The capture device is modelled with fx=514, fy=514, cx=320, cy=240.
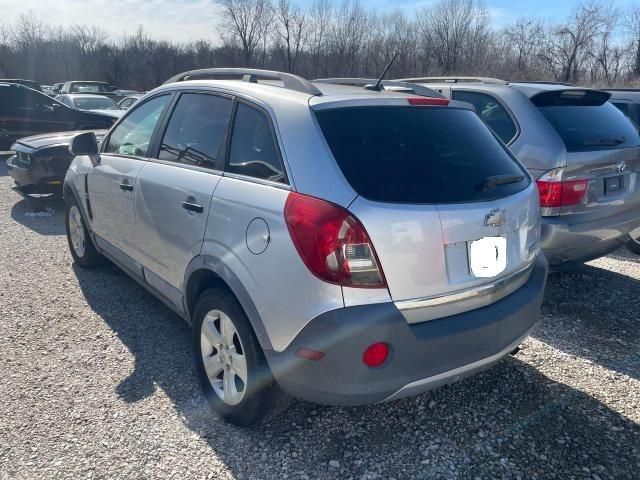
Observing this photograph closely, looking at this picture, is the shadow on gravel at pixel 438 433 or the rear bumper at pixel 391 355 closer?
the rear bumper at pixel 391 355

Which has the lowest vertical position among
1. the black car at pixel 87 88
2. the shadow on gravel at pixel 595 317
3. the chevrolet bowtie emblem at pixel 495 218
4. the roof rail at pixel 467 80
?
the shadow on gravel at pixel 595 317

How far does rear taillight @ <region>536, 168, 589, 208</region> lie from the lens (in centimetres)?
A: 373

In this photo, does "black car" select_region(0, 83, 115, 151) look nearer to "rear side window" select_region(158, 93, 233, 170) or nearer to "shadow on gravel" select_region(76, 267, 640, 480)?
"rear side window" select_region(158, 93, 233, 170)

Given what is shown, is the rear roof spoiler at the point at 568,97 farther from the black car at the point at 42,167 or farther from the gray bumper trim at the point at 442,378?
the black car at the point at 42,167

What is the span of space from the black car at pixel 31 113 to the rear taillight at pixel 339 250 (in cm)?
1150

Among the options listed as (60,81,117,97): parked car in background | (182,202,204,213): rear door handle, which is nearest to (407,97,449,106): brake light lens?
(182,202,204,213): rear door handle

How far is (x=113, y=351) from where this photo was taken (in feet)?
11.2

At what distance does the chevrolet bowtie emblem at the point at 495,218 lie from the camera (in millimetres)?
2287

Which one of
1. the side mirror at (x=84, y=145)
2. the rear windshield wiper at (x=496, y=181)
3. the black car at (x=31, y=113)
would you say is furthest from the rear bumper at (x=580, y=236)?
the black car at (x=31, y=113)

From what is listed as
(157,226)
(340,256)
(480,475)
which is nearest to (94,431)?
(157,226)

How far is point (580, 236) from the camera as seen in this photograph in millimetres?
3695

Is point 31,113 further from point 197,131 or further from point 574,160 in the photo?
point 574,160

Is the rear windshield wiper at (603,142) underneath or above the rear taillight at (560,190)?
above

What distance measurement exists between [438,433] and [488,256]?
38.0 inches
